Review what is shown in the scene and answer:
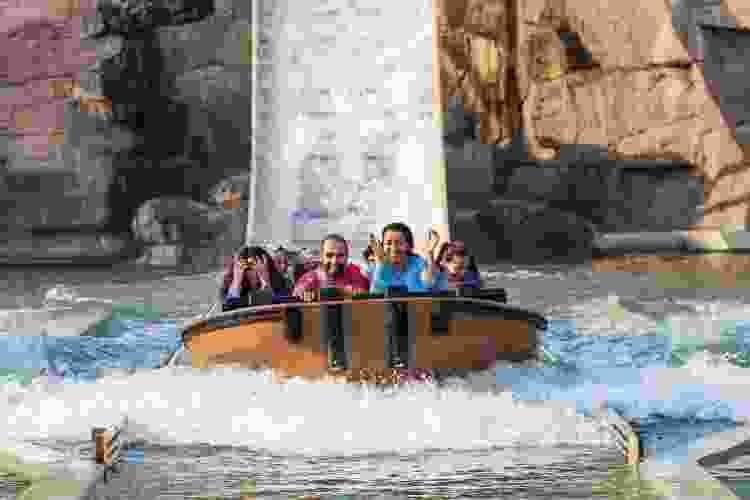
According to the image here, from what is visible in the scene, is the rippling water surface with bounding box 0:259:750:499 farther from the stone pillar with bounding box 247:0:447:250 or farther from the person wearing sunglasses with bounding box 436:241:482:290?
the stone pillar with bounding box 247:0:447:250

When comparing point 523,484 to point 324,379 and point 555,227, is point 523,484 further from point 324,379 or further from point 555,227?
point 555,227

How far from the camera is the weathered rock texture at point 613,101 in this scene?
20.6 m

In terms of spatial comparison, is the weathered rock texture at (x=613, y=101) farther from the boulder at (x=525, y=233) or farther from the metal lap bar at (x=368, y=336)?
the metal lap bar at (x=368, y=336)

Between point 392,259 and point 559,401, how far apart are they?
4.06 feet

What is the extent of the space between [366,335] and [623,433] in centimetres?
177

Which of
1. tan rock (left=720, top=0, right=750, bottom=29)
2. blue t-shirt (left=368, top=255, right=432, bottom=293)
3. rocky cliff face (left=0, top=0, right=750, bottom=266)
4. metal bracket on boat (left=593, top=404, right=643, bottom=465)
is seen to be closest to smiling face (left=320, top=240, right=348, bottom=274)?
blue t-shirt (left=368, top=255, right=432, bottom=293)

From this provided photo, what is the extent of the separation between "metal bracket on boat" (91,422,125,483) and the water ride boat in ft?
5.04

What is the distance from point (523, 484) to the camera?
6141 mm

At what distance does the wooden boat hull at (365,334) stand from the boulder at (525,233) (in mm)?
10937

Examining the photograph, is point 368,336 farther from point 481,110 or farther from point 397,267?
point 481,110

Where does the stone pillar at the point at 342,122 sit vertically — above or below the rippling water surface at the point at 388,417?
above

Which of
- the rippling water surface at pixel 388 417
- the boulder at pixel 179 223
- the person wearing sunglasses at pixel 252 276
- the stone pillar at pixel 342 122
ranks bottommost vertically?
Answer: the rippling water surface at pixel 388 417

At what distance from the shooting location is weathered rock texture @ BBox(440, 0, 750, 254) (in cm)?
2058

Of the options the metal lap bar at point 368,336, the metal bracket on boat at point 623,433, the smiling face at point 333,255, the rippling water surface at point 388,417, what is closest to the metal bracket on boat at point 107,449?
the rippling water surface at point 388,417
